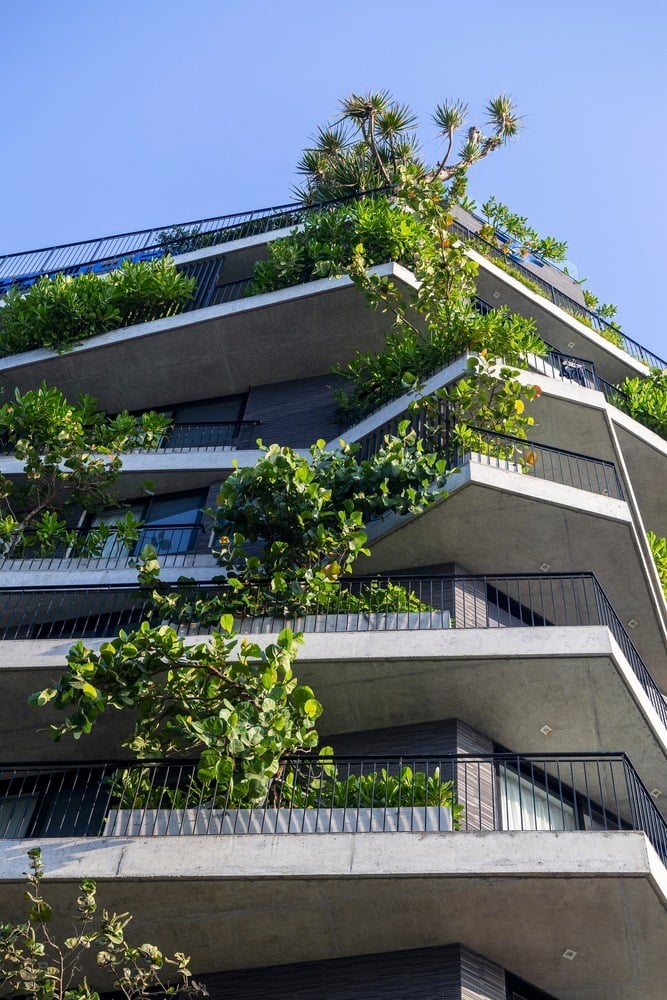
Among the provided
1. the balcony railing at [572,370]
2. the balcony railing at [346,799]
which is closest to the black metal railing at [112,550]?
the balcony railing at [346,799]

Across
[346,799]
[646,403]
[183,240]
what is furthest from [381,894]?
[183,240]

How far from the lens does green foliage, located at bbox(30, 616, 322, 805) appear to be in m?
12.0

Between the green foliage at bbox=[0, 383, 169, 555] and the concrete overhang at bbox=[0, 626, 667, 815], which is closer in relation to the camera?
the concrete overhang at bbox=[0, 626, 667, 815]

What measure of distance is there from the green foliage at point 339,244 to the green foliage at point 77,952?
498 inches

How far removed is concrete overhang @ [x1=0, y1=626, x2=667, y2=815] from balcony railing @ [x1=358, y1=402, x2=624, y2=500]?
3.30 metres

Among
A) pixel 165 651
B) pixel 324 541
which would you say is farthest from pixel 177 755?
pixel 324 541

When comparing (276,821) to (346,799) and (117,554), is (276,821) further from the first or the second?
(117,554)

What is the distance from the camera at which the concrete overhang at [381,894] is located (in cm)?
1105

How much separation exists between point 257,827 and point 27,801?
4806 mm

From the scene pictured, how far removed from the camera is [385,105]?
26.7 metres

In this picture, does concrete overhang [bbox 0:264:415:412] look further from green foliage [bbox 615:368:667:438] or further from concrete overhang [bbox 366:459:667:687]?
concrete overhang [bbox 366:459:667:687]

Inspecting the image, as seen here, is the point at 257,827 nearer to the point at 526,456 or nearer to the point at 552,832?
the point at 552,832

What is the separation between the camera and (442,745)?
549 inches

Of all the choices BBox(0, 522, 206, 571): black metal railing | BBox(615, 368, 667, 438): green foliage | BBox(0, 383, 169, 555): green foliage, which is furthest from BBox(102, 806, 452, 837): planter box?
BBox(615, 368, 667, 438): green foliage
